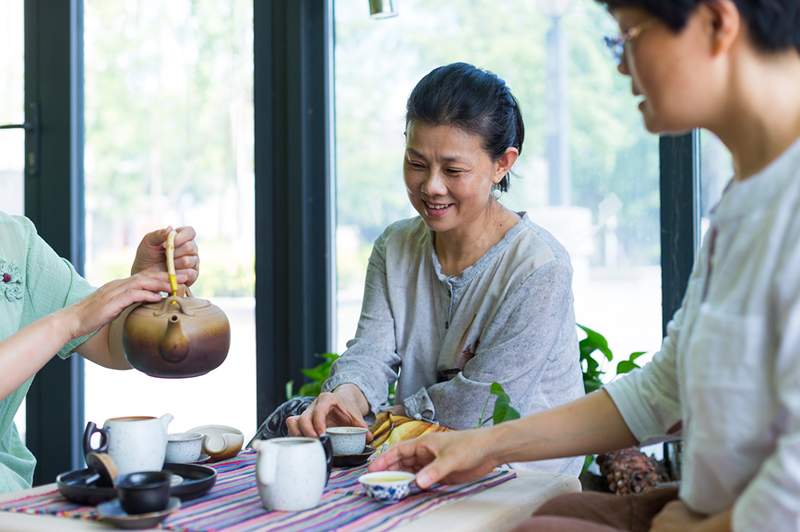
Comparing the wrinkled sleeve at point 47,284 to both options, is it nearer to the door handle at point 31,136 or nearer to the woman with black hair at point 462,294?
the woman with black hair at point 462,294

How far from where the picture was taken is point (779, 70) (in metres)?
1.22

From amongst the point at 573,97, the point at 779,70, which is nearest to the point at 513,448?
the point at 779,70

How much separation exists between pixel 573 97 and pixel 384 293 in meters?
0.96

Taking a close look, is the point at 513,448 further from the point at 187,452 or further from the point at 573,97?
the point at 573,97

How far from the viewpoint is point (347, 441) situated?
73.8 inches

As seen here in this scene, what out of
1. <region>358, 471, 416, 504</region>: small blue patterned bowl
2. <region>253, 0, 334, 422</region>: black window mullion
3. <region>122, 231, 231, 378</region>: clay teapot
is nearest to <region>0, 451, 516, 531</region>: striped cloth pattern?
<region>358, 471, 416, 504</region>: small blue patterned bowl

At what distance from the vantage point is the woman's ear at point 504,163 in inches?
101

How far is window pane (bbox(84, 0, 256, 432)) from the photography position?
144 inches

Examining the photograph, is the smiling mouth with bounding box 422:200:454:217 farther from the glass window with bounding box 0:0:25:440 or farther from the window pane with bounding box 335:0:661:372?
the glass window with bounding box 0:0:25:440

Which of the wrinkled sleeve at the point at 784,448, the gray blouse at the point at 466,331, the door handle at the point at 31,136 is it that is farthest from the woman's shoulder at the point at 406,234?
the door handle at the point at 31,136

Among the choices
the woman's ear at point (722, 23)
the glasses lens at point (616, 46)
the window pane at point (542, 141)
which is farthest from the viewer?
the window pane at point (542, 141)

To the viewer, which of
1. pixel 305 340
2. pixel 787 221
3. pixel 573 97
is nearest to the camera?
pixel 787 221

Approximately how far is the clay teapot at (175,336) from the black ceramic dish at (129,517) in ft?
1.36

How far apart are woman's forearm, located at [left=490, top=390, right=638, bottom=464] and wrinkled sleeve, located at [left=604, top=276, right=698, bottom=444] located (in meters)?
0.02
